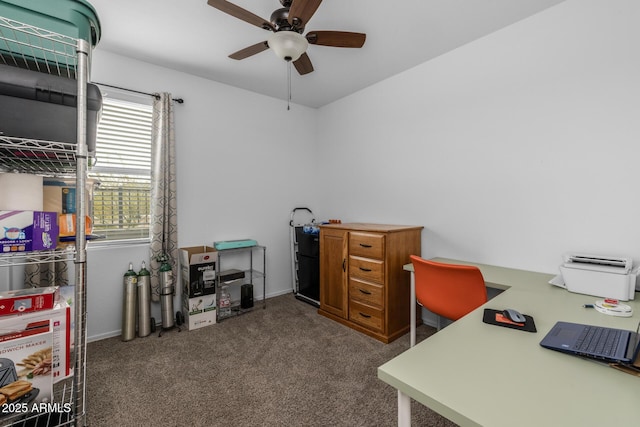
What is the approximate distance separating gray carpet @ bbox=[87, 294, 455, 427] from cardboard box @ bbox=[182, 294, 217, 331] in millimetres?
109

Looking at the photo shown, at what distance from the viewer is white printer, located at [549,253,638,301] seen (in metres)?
1.52

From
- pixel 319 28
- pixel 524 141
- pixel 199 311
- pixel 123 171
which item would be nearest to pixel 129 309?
pixel 199 311

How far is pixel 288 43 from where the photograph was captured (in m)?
1.79

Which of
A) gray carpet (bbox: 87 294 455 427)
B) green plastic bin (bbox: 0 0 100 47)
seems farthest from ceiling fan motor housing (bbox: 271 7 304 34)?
gray carpet (bbox: 87 294 455 427)

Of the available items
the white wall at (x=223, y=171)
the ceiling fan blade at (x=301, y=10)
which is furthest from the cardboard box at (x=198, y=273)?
the ceiling fan blade at (x=301, y=10)

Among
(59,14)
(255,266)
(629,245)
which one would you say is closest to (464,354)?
(629,245)

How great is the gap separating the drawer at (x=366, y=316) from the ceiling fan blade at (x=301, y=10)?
7.70 ft

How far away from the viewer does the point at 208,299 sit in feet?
9.45

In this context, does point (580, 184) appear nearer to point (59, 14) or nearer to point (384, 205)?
point (384, 205)

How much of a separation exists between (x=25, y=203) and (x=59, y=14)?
0.76 meters

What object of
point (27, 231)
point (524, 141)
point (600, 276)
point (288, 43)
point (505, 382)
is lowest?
point (505, 382)

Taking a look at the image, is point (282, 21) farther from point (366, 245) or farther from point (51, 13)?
point (366, 245)

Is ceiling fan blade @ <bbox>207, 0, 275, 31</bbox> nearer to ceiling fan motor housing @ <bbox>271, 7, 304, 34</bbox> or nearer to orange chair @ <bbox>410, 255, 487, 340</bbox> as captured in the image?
ceiling fan motor housing @ <bbox>271, 7, 304, 34</bbox>

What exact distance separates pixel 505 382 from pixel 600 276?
133cm
